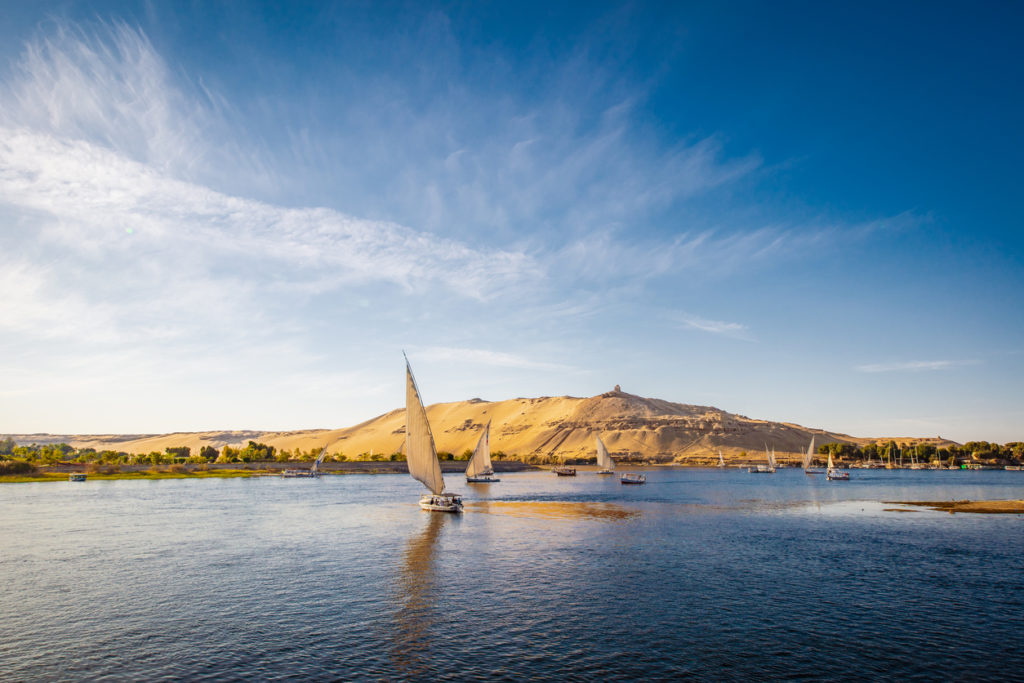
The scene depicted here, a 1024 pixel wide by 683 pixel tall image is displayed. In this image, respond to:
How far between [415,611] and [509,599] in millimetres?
5693

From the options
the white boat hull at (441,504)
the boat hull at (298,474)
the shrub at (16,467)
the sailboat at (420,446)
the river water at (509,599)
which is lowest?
the boat hull at (298,474)

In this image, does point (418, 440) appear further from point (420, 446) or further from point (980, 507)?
point (980, 507)

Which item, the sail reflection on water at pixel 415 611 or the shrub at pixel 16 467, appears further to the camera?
the shrub at pixel 16 467

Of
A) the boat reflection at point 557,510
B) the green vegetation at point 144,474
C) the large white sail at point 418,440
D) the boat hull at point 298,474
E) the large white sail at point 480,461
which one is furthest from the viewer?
the boat hull at point 298,474

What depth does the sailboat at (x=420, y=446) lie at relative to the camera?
6379 centimetres

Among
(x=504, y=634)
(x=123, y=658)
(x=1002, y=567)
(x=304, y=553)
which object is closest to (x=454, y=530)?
(x=304, y=553)

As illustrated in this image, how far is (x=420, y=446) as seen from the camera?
66188 mm

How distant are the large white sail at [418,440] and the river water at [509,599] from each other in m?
5.91

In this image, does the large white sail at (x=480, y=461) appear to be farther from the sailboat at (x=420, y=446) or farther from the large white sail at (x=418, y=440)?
the large white sail at (x=418, y=440)

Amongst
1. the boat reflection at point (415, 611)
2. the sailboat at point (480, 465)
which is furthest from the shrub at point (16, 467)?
the boat reflection at point (415, 611)

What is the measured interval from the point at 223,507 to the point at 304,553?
44.2 meters

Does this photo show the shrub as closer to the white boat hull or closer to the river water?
the river water

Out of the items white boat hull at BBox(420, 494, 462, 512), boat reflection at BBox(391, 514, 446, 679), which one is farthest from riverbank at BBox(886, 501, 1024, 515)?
boat reflection at BBox(391, 514, 446, 679)

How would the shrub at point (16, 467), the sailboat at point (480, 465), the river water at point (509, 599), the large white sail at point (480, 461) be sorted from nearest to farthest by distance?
the river water at point (509, 599)
the shrub at point (16, 467)
the sailboat at point (480, 465)
the large white sail at point (480, 461)
